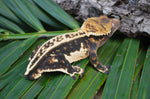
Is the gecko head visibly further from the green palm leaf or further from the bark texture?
the green palm leaf

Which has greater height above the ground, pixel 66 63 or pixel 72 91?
pixel 66 63

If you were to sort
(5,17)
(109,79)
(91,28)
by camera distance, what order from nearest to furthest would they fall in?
1. (109,79)
2. (91,28)
3. (5,17)

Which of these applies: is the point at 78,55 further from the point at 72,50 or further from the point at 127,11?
the point at 127,11

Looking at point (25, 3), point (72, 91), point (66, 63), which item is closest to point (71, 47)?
point (66, 63)

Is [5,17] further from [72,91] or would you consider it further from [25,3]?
[72,91]

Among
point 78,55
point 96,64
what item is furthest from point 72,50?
point 96,64

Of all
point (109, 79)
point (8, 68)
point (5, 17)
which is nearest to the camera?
point (109, 79)
